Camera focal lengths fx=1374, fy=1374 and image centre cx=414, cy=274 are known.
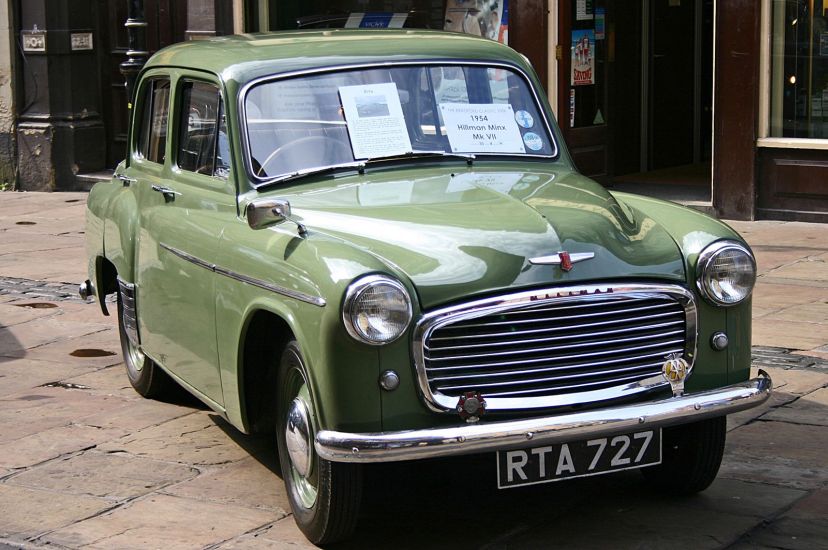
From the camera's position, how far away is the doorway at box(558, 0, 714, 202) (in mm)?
13508

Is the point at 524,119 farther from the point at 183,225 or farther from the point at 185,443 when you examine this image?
the point at 185,443

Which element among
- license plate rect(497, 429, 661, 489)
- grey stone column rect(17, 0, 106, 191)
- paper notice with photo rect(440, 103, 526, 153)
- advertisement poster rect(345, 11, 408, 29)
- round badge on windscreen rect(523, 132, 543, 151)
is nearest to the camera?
license plate rect(497, 429, 661, 489)

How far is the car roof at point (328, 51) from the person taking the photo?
5809mm

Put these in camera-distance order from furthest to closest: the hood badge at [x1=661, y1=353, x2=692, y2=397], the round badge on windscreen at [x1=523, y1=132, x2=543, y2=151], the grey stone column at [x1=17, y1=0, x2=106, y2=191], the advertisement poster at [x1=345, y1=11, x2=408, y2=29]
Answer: the grey stone column at [x1=17, y1=0, x2=106, y2=191] < the advertisement poster at [x1=345, y1=11, x2=408, y2=29] < the round badge on windscreen at [x1=523, y1=132, x2=543, y2=151] < the hood badge at [x1=661, y1=353, x2=692, y2=397]

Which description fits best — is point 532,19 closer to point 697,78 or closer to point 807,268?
point 697,78

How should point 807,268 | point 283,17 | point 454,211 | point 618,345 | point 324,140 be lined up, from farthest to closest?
point 283,17 → point 807,268 → point 324,140 → point 454,211 → point 618,345

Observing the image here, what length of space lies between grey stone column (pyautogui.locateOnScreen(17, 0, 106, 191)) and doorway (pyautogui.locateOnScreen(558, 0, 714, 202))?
590 centimetres

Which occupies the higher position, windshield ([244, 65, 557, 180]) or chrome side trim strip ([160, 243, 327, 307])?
windshield ([244, 65, 557, 180])

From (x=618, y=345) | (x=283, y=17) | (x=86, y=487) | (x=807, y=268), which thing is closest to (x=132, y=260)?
(x=86, y=487)

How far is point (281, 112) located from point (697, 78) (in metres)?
10.6

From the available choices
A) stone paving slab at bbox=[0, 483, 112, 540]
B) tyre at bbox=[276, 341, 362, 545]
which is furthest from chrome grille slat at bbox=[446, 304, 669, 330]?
stone paving slab at bbox=[0, 483, 112, 540]

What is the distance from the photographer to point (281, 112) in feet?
18.6

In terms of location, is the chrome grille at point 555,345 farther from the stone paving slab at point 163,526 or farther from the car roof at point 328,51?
the car roof at point 328,51

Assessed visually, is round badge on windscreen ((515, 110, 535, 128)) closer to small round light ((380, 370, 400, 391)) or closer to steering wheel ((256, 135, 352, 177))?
steering wheel ((256, 135, 352, 177))
